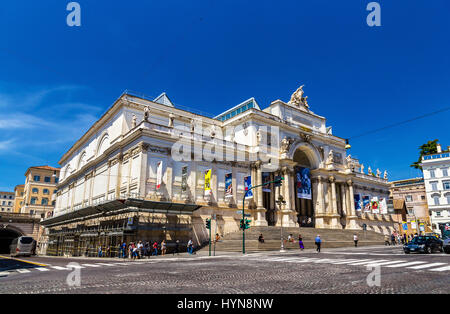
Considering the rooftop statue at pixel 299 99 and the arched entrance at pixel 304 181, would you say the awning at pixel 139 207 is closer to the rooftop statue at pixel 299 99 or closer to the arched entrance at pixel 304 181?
the arched entrance at pixel 304 181

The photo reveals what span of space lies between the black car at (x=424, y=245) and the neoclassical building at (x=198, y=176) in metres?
10.5

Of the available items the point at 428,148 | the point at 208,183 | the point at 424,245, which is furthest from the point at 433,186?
the point at 208,183

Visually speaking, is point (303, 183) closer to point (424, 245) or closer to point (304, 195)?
point (304, 195)

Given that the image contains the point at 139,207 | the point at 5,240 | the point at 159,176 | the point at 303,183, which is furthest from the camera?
the point at 5,240

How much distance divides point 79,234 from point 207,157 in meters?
19.2

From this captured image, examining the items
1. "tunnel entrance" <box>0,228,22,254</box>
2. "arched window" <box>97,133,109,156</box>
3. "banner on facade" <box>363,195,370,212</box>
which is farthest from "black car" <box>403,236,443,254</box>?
"tunnel entrance" <box>0,228,22,254</box>

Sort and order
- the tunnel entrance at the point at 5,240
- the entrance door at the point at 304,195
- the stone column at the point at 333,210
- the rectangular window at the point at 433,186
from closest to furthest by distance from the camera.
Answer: the entrance door at the point at 304,195 → the stone column at the point at 333,210 → the rectangular window at the point at 433,186 → the tunnel entrance at the point at 5,240

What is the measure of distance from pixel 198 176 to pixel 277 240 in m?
11.4

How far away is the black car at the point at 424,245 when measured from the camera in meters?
25.6

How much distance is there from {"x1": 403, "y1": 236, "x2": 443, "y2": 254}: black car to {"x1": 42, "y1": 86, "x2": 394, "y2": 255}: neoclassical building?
10.5 meters

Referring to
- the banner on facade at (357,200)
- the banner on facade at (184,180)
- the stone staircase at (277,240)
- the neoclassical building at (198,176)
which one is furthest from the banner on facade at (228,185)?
the banner on facade at (357,200)

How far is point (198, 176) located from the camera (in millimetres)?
37594

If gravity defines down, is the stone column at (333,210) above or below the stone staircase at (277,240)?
above
